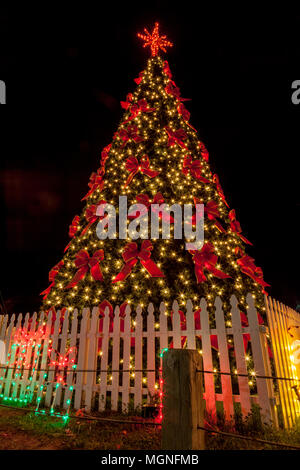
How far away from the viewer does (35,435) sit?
2621mm

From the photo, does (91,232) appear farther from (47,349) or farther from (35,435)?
(35,435)

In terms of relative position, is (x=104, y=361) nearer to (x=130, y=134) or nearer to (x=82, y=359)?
(x=82, y=359)

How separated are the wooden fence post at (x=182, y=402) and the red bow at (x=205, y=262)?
2.31 metres

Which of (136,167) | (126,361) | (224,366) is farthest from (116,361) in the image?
(136,167)

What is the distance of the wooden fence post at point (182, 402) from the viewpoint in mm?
1653

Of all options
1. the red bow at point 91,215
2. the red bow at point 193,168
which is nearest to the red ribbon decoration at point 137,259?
the red bow at point 91,215

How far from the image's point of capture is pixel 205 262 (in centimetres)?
422

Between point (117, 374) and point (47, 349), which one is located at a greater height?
point (47, 349)

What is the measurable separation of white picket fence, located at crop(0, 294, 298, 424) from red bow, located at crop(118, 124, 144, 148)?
157 inches

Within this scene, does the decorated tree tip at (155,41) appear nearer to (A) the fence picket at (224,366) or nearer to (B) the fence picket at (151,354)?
(B) the fence picket at (151,354)

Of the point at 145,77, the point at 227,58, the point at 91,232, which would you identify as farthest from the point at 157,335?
the point at 227,58

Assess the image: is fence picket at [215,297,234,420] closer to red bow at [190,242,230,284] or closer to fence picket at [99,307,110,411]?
red bow at [190,242,230,284]

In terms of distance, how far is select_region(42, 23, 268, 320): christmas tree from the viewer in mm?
4195
